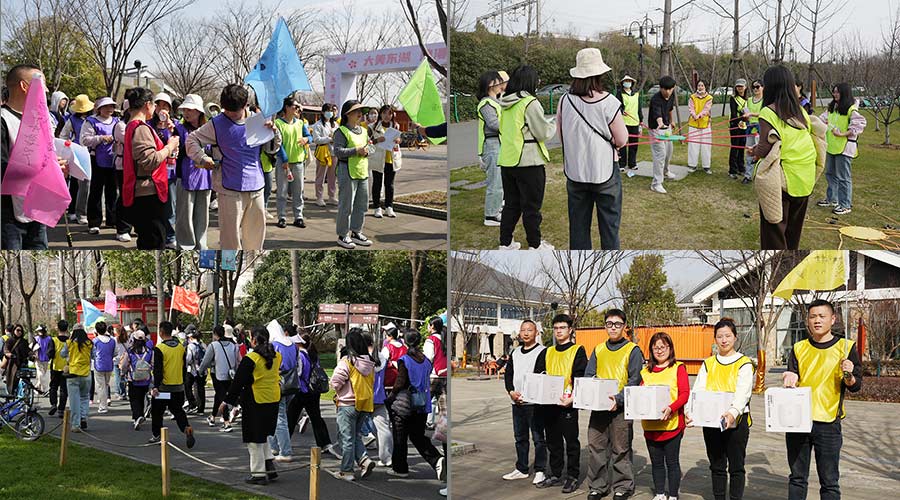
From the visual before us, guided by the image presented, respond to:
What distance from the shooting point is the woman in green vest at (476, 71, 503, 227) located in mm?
5941

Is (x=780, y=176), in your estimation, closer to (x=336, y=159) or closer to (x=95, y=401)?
(x=336, y=159)

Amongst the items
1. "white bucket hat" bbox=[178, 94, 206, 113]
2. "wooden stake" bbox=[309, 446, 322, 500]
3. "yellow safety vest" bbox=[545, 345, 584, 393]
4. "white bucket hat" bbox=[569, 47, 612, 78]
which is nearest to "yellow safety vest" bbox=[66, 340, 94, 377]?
"white bucket hat" bbox=[178, 94, 206, 113]

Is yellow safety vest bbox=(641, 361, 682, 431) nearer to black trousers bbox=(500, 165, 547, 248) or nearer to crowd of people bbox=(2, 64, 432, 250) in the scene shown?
black trousers bbox=(500, 165, 547, 248)

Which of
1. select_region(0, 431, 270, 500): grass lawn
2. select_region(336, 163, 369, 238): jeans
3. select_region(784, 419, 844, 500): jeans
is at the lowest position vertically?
select_region(0, 431, 270, 500): grass lawn

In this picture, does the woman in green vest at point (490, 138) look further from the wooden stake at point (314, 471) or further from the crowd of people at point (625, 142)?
the wooden stake at point (314, 471)

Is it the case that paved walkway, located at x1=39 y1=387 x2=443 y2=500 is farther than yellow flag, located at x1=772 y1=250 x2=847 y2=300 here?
Yes

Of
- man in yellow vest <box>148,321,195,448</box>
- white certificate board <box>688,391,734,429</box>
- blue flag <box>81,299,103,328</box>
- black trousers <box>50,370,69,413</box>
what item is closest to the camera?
white certificate board <box>688,391,734,429</box>

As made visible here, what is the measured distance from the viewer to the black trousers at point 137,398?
7156mm

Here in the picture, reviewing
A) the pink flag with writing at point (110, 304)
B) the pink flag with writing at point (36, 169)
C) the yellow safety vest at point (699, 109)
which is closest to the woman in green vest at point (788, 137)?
the yellow safety vest at point (699, 109)

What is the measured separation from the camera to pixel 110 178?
6.23 metres

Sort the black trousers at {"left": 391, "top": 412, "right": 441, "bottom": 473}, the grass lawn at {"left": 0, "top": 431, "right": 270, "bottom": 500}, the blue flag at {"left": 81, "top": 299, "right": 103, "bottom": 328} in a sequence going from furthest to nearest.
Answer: the blue flag at {"left": 81, "top": 299, "right": 103, "bottom": 328}, the grass lawn at {"left": 0, "top": 431, "right": 270, "bottom": 500}, the black trousers at {"left": 391, "top": 412, "right": 441, "bottom": 473}

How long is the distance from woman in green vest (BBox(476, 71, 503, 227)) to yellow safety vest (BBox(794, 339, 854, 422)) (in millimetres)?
2290

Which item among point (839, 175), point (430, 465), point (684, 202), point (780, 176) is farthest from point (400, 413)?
point (839, 175)

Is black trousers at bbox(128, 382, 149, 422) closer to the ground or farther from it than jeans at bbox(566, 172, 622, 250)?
closer to the ground
